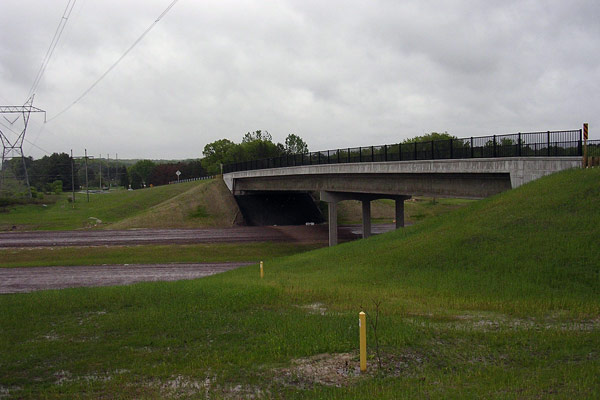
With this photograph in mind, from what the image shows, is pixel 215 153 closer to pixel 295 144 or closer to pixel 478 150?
pixel 295 144

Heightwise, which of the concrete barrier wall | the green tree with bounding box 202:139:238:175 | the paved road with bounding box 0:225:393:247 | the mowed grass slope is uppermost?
the green tree with bounding box 202:139:238:175

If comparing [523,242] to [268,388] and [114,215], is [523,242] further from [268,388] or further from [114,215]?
[114,215]

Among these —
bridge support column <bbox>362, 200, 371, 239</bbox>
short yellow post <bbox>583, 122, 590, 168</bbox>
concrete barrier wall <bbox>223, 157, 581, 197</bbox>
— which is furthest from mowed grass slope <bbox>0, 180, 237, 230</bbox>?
short yellow post <bbox>583, 122, 590, 168</bbox>

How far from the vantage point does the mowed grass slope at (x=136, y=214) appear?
212 feet

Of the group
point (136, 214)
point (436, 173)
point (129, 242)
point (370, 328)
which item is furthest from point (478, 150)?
point (136, 214)

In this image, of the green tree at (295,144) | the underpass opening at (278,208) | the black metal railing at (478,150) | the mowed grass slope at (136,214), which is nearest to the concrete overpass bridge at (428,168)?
the black metal railing at (478,150)

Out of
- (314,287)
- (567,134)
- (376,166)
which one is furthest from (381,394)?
(376,166)

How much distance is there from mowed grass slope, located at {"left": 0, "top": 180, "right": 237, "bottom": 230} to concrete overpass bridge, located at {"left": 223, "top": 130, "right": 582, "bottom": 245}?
14708 mm

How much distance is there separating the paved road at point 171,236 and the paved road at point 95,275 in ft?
46.9

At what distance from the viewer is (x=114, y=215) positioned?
71188 millimetres

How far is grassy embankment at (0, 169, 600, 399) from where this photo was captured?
27.0ft

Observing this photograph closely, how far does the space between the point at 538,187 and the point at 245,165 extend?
5335 centimetres

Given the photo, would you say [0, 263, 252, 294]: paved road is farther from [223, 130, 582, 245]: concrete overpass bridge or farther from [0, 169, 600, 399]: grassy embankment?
[223, 130, 582, 245]: concrete overpass bridge

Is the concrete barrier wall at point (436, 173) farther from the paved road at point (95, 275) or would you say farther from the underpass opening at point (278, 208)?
the underpass opening at point (278, 208)
